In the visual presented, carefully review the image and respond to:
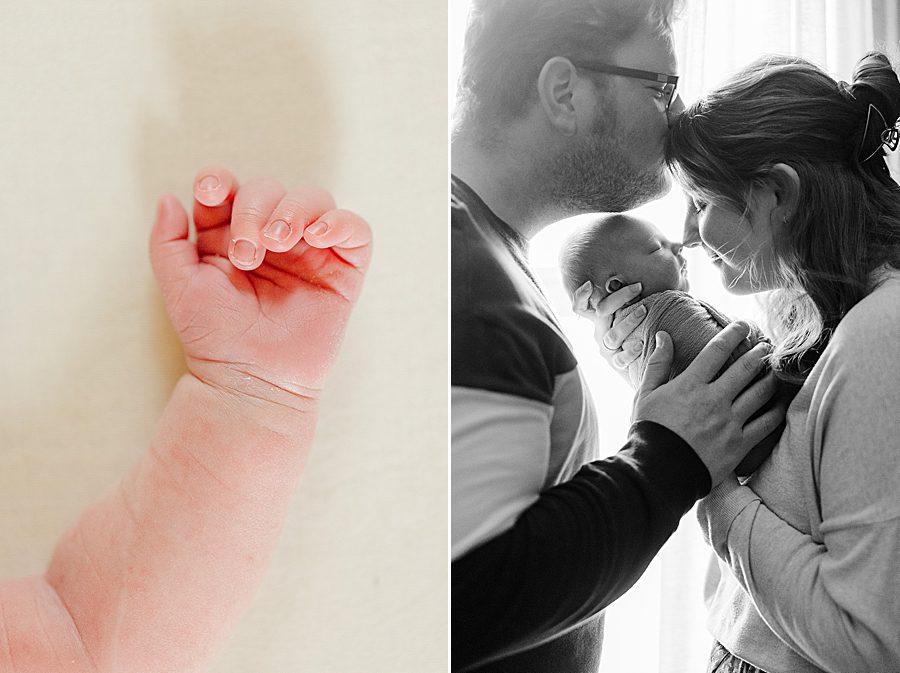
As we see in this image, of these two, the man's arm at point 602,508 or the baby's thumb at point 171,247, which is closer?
the baby's thumb at point 171,247

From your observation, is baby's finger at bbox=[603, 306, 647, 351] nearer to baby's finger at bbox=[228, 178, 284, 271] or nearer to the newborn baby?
the newborn baby

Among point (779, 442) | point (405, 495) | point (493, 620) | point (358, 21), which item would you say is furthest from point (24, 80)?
point (779, 442)

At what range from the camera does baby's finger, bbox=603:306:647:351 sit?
740 mm

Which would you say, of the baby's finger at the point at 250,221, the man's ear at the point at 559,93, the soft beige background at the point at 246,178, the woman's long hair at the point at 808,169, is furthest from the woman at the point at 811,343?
the baby's finger at the point at 250,221

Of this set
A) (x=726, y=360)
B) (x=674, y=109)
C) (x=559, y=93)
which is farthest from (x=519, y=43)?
(x=726, y=360)

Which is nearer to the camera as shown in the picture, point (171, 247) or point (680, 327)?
point (171, 247)

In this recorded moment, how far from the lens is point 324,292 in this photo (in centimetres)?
53

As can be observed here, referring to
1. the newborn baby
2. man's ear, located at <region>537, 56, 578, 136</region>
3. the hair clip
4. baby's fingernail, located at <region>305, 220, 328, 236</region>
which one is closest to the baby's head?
the newborn baby

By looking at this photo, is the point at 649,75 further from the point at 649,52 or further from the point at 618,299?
the point at 618,299

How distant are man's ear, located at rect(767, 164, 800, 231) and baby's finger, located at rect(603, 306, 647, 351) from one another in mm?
162

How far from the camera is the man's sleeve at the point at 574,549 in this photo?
71 cm

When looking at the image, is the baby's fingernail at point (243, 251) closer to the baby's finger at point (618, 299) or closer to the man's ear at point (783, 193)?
the baby's finger at point (618, 299)

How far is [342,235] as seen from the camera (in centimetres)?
51

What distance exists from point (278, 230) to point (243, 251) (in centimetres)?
3
